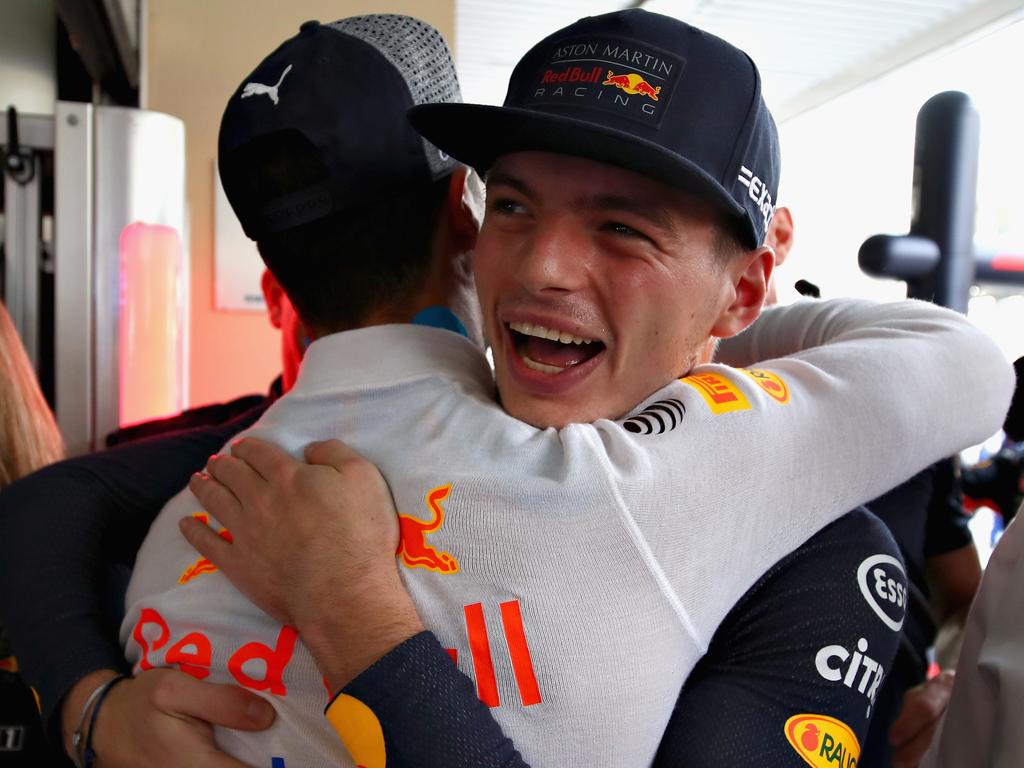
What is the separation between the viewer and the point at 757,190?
917 mm

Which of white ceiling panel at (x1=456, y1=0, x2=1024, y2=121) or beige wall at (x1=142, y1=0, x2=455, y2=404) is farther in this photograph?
white ceiling panel at (x1=456, y1=0, x2=1024, y2=121)

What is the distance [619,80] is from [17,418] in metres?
1.22

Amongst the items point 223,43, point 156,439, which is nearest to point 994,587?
point 156,439

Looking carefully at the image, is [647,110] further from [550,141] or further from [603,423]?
[603,423]

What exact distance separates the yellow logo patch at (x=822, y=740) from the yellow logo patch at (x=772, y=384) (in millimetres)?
273

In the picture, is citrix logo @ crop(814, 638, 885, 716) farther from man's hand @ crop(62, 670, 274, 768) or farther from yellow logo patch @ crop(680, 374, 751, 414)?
man's hand @ crop(62, 670, 274, 768)

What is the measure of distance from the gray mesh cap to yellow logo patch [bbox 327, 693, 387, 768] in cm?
51

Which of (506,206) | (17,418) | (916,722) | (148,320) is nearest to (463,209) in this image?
(506,206)

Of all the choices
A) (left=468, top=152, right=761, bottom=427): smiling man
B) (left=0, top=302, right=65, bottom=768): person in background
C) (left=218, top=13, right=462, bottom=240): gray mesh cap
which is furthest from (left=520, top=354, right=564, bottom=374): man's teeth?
(left=0, top=302, right=65, bottom=768): person in background

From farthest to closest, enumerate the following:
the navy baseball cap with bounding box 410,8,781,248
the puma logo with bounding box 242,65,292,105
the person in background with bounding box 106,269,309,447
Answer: the person in background with bounding box 106,269,309,447, the puma logo with bounding box 242,65,292,105, the navy baseball cap with bounding box 410,8,781,248

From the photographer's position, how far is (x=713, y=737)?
744 mm

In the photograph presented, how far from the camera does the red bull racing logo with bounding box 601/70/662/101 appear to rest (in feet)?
2.84

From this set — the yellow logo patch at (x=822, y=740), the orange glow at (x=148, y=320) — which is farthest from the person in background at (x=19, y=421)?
the yellow logo patch at (x=822, y=740)

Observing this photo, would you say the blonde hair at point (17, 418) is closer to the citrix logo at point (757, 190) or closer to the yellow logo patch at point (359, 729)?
the yellow logo patch at point (359, 729)
